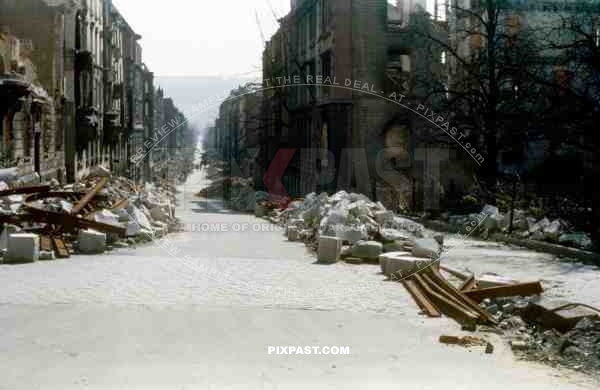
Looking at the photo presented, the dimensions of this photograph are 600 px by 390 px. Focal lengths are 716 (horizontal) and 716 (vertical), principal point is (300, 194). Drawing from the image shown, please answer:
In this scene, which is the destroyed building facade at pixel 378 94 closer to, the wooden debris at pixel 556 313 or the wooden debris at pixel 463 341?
the wooden debris at pixel 556 313

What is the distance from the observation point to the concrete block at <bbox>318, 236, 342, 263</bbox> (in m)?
14.6

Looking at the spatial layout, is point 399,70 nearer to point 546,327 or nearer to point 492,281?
point 492,281

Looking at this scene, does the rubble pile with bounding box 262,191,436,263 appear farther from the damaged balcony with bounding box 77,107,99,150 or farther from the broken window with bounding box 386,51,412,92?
the damaged balcony with bounding box 77,107,99,150

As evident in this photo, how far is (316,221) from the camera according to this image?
65.0 feet

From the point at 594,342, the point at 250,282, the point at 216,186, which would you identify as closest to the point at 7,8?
the point at 250,282

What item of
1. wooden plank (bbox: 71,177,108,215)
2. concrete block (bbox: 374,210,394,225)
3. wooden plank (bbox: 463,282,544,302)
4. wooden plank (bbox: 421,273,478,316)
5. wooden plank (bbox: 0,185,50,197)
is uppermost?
wooden plank (bbox: 0,185,50,197)

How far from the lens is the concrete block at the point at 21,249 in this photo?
530 inches

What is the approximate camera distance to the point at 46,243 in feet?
48.4

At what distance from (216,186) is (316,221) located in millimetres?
40521

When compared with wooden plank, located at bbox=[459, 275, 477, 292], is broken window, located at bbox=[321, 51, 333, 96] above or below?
above

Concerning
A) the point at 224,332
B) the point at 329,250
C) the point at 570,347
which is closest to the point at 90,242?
the point at 329,250

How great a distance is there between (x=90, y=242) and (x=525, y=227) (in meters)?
10.9

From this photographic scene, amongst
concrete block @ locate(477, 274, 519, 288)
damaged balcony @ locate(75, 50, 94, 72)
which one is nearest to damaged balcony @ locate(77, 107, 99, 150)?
damaged balcony @ locate(75, 50, 94, 72)

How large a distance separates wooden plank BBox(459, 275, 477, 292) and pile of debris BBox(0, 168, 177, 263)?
7948 mm
